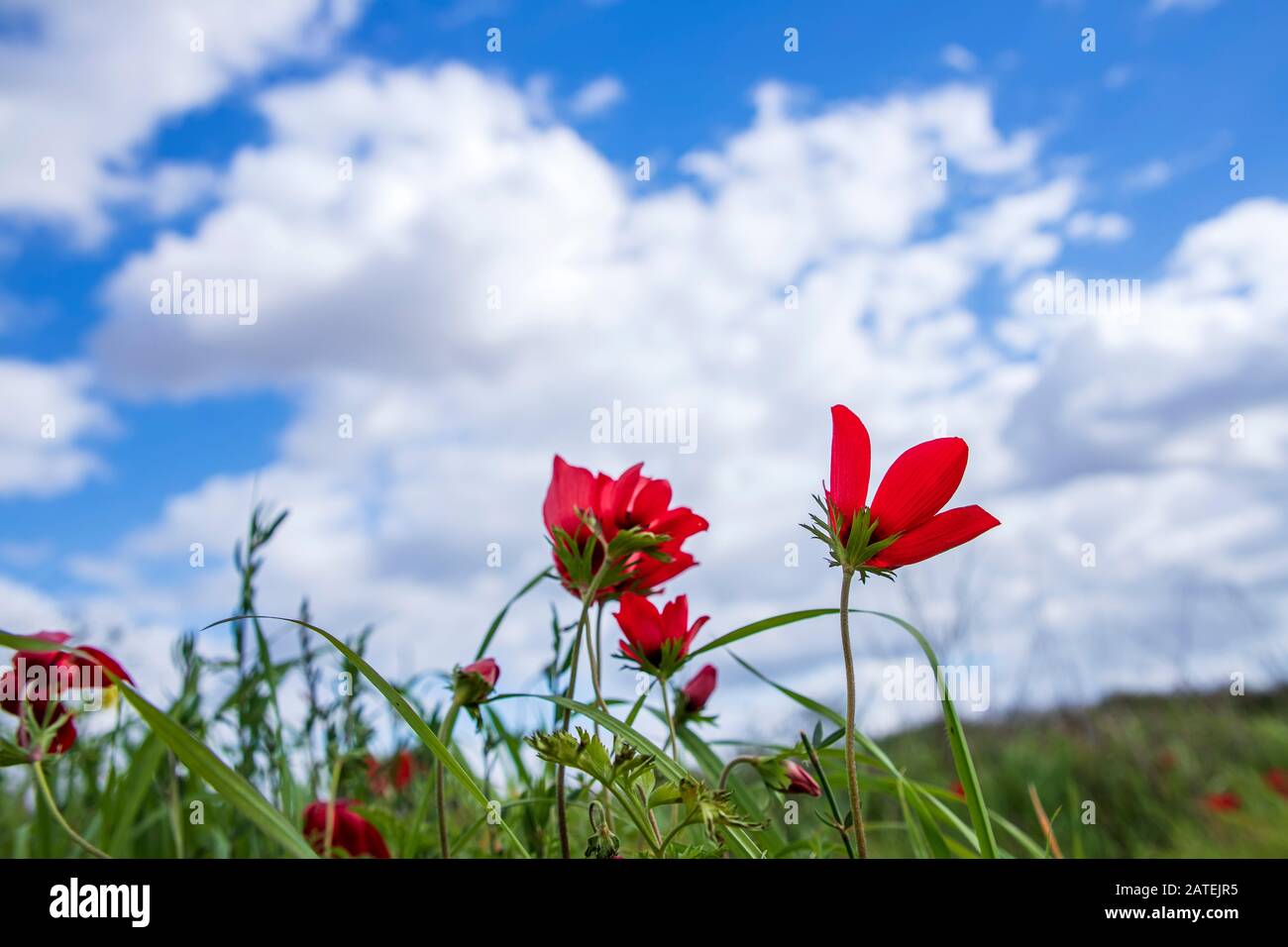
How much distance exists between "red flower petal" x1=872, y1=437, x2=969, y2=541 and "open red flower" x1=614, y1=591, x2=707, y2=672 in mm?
185

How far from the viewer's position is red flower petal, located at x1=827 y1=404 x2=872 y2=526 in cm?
65

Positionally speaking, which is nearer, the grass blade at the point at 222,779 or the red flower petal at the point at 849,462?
the grass blade at the point at 222,779

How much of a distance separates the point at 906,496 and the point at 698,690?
293 millimetres

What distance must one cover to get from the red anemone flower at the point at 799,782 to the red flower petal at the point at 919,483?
0.19 meters

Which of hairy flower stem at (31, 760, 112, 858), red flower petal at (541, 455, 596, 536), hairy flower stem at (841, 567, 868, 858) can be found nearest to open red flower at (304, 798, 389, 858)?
hairy flower stem at (31, 760, 112, 858)

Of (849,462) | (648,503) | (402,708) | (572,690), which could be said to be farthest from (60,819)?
(849,462)

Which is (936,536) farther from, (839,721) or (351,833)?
(351,833)

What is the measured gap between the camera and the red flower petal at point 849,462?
65 cm

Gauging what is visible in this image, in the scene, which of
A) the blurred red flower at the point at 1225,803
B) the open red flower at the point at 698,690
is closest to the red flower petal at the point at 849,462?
the open red flower at the point at 698,690

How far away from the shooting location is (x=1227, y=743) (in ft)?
20.2

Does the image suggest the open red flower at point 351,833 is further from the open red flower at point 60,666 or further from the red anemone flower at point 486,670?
the red anemone flower at point 486,670
